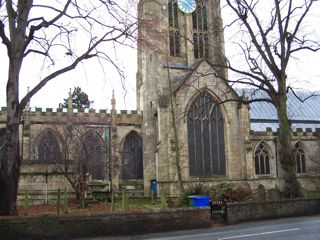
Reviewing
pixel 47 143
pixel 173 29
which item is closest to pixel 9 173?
pixel 47 143

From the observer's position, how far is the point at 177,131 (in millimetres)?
32812

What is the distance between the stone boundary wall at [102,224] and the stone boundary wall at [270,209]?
4.42ft

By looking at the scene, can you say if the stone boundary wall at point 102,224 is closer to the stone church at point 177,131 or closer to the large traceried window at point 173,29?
the stone church at point 177,131

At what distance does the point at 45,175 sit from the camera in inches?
939

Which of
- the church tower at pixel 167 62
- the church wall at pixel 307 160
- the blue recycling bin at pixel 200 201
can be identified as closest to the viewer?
the blue recycling bin at pixel 200 201

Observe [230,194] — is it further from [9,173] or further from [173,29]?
[173,29]

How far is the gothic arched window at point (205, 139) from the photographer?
110ft

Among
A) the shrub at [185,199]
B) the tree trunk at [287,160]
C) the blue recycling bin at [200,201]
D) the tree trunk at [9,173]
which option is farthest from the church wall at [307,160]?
the tree trunk at [9,173]

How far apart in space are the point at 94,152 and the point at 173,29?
14.7 m

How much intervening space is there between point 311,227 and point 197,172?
21.1 meters

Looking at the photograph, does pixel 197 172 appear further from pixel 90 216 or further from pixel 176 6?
pixel 90 216

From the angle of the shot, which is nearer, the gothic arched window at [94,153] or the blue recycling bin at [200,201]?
the blue recycling bin at [200,201]

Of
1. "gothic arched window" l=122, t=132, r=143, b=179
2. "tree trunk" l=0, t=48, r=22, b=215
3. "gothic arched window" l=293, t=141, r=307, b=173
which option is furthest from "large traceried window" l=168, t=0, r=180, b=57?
"tree trunk" l=0, t=48, r=22, b=215

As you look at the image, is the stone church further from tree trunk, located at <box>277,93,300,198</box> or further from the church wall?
tree trunk, located at <box>277,93,300,198</box>
